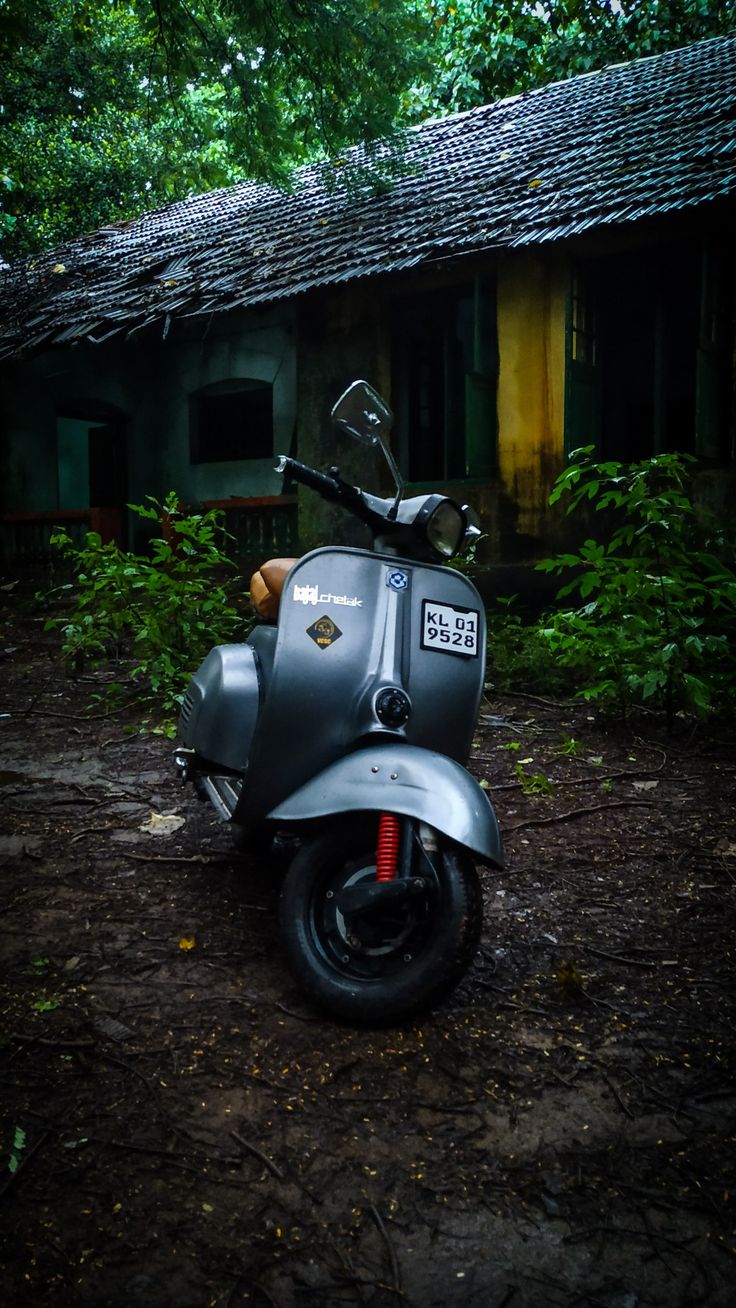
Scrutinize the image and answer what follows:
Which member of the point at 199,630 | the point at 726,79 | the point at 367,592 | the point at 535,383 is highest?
the point at 726,79

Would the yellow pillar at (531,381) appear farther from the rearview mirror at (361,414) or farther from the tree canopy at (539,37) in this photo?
the tree canopy at (539,37)

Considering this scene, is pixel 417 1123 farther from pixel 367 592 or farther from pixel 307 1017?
pixel 367 592

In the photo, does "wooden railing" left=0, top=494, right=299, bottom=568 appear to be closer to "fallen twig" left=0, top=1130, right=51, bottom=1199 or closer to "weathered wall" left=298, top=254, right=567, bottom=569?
"weathered wall" left=298, top=254, right=567, bottom=569

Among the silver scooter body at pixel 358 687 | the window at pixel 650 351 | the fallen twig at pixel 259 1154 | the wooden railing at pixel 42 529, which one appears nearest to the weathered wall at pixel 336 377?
the window at pixel 650 351

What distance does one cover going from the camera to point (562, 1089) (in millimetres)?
1841

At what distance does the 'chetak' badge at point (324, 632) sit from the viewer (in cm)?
231

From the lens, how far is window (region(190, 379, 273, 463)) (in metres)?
11.2

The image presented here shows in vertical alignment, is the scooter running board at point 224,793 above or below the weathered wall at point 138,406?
below

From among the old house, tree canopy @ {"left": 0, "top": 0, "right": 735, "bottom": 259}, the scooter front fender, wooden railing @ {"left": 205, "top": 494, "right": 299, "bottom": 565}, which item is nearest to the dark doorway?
the old house

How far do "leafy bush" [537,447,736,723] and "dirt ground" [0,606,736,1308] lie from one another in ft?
3.53

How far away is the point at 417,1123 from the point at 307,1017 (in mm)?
413

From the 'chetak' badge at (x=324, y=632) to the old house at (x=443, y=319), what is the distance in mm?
3889

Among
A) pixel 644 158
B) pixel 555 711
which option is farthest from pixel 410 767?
pixel 644 158

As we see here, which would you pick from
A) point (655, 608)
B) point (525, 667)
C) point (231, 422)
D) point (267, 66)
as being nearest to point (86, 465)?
point (231, 422)
